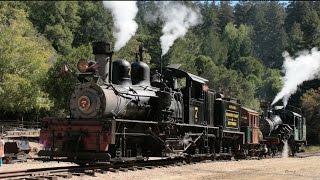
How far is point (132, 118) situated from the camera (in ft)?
61.2

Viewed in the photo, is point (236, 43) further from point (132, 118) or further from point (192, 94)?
point (132, 118)

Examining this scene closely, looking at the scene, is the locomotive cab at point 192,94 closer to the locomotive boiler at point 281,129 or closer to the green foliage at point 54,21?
the locomotive boiler at point 281,129

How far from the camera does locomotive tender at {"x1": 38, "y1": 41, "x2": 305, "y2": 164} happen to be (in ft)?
55.4

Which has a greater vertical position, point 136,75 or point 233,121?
point 136,75

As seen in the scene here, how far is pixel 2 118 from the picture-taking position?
51875 mm

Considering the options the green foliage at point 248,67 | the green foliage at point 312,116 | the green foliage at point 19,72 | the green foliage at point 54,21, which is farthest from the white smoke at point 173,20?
the green foliage at point 248,67

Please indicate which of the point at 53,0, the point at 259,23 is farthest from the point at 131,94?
the point at 259,23

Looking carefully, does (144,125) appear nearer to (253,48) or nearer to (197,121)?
(197,121)

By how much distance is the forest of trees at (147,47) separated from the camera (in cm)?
4166

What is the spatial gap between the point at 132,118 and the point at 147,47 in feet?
126

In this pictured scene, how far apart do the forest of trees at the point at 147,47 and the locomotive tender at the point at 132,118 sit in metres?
5.73

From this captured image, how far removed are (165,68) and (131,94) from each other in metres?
4.25

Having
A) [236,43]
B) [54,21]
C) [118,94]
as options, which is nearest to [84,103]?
[118,94]

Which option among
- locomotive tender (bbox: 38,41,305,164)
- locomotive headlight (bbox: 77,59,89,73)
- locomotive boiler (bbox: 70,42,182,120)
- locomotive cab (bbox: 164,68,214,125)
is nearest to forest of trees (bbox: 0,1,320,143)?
locomotive cab (bbox: 164,68,214,125)
